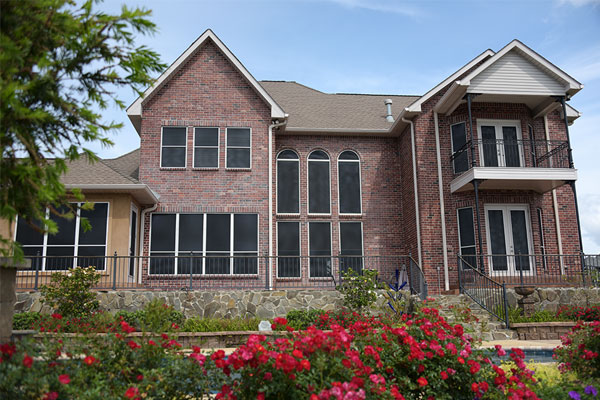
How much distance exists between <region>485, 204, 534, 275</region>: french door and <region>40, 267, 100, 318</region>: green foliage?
486 inches

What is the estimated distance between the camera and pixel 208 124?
57.5 feet

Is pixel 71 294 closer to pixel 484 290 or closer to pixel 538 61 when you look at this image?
pixel 484 290

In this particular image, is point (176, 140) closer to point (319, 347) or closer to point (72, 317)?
point (72, 317)

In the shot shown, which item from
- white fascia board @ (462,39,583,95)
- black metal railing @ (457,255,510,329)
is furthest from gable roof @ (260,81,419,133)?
black metal railing @ (457,255,510,329)

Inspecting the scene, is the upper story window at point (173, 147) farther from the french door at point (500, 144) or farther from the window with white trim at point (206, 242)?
the french door at point (500, 144)

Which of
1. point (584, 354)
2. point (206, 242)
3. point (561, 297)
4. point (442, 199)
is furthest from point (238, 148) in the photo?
point (584, 354)

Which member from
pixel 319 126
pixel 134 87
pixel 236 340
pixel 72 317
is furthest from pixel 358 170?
pixel 134 87

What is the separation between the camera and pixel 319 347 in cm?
462

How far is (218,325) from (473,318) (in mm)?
6433

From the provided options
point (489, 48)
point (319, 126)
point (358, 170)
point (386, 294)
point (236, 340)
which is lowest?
point (236, 340)

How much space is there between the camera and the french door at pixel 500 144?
17484 millimetres

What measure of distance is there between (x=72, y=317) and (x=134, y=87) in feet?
29.9

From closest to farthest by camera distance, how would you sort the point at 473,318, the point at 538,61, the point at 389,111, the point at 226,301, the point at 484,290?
1. the point at 473,318
2. the point at 226,301
3. the point at 484,290
4. the point at 538,61
5. the point at 389,111

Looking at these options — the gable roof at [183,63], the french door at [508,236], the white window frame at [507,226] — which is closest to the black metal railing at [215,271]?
the white window frame at [507,226]
